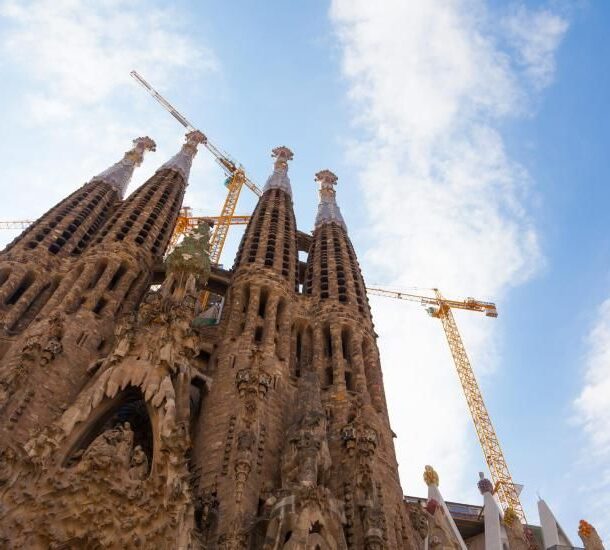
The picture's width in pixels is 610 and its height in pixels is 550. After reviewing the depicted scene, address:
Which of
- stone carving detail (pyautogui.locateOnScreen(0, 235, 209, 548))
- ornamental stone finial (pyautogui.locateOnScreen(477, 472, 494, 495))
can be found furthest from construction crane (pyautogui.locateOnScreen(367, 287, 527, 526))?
stone carving detail (pyautogui.locateOnScreen(0, 235, 209, 548))

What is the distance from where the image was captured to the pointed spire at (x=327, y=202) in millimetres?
38688

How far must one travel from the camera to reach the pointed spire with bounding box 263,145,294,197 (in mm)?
42125

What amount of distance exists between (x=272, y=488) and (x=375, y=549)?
3.25m

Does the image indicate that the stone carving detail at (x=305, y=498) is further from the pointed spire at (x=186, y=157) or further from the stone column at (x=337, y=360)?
the pointed spire at (x=186, y=157)

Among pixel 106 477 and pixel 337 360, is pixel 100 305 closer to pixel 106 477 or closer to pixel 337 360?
pixel 337 360

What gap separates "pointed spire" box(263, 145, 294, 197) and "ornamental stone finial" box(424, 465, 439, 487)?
2087 cm

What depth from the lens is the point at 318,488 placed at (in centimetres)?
1498

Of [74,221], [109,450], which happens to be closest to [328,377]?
[109,450]

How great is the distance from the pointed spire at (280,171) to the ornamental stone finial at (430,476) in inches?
822

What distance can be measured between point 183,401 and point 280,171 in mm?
29312

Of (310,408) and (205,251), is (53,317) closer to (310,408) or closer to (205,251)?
(205,251)

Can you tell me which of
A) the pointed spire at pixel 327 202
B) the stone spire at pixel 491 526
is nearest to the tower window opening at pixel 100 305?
the pointed spire at pixel 327 202

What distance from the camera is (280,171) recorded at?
149 ft

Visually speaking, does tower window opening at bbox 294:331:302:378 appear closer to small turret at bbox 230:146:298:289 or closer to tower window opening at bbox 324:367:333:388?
tower window opening at bbox 324:367:333:388
